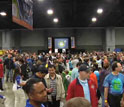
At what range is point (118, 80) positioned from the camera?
4621 mm

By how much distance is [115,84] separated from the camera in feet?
15.1

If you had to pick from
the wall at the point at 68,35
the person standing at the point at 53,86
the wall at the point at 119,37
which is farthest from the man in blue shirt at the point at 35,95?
the wall at the point at 119,37

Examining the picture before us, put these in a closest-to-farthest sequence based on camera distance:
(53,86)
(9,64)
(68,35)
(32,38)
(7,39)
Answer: (53,86)
(9,64)
(7,39)
(68,35)
(32,38)

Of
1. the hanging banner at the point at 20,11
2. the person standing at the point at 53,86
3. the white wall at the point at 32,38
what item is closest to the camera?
the person standing at the point at 53,86

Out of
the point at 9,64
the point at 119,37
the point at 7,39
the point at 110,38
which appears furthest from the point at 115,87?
the point at 119,37

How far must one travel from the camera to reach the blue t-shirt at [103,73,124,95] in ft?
15.1

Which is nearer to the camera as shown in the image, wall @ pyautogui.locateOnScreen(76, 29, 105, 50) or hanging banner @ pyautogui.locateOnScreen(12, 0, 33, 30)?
hanging banner @ pyautogui.locateOnScreen(12, 0, 33, 30)

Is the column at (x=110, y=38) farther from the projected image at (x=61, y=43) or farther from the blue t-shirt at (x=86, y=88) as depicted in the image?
the blue t-shirt at (x=86, y=88)

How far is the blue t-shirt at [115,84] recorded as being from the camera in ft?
15.1

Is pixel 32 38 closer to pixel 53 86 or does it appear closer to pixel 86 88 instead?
pixel 53 86

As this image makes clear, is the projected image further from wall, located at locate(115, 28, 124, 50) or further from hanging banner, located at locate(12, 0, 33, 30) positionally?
hanging banner, located at locate(12, 0, 33, 30)

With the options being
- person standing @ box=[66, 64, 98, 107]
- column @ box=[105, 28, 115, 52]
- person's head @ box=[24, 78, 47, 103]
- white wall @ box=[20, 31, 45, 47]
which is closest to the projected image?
white wall @ box=[20, 31, 45, 47]

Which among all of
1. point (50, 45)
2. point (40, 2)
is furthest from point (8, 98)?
point (50, 45)

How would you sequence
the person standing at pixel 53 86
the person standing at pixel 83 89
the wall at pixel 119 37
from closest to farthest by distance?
the person standing at pixel 83 89 → the person standing at pixel 53 86 → the wall at pixel 119 37
